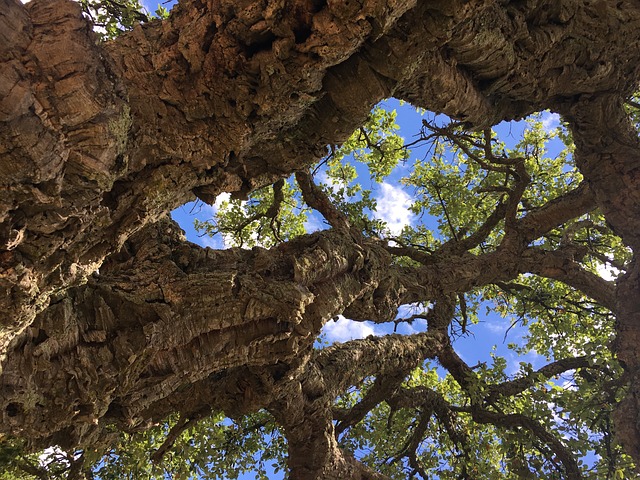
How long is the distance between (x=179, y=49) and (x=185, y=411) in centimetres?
468

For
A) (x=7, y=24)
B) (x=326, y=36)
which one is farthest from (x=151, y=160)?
(x=326, y=36)

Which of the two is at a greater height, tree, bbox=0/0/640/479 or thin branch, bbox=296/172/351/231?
thin branch, bbox=296/172/351/231

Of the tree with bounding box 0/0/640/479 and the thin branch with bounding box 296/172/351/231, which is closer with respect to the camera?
the tree with bounding box 0/0/640/479

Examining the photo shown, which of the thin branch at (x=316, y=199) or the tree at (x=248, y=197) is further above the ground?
the thin branch at (x=316, y=199)

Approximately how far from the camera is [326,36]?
3074 millimetres

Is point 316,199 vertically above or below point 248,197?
above

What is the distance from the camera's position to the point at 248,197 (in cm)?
489

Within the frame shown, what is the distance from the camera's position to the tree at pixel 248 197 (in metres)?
2.85

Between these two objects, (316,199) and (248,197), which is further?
(316,199)

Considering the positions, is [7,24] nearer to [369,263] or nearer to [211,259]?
[211,259]

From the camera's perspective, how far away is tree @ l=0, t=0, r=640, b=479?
A: 2.85 m

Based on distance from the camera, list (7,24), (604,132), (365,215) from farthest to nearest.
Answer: (365,215) < (604,132) < (7,24)

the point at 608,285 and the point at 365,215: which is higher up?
the point at 365,215

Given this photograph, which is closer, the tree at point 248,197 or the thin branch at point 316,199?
the tree at point 248,197
